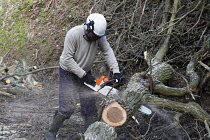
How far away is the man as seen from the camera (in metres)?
3.31

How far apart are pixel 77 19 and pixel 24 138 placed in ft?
15.3

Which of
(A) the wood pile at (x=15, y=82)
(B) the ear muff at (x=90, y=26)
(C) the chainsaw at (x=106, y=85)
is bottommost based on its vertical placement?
(A) the wood pile at (x=15, y=82)

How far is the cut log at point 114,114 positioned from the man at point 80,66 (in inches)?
16.4

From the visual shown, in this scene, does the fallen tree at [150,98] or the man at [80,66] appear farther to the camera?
the man at [80,66]

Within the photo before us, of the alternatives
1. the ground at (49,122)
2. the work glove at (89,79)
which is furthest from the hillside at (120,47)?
the work glove at (89,79)

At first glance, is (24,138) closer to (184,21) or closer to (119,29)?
(119,29)

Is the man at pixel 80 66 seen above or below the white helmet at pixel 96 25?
below

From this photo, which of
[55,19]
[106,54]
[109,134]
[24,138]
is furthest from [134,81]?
[55,19]

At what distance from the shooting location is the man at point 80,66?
3.31 metres

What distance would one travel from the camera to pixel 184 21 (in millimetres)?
5223

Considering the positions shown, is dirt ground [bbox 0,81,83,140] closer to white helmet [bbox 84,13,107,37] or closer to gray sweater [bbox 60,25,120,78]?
gray sweater [bbox 60,25,120,78]

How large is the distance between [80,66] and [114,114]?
2.69 feet

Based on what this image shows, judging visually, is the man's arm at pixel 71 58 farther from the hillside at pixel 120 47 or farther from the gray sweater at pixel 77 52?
the hillside at pixel 120 47

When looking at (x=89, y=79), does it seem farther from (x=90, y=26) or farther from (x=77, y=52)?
(x=90, y=26)
